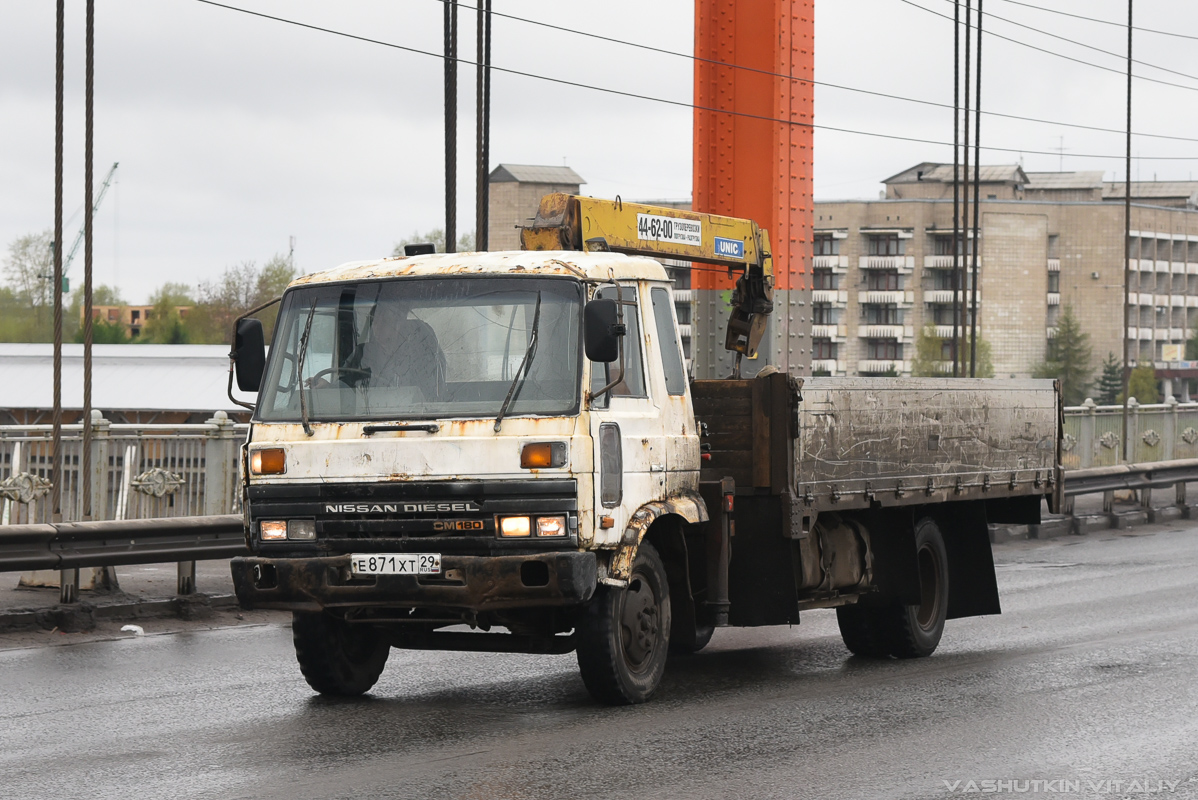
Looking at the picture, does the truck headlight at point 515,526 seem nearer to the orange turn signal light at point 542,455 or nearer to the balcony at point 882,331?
the orange turn signal light at point 542,455

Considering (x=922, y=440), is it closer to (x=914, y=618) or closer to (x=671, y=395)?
(x=914, y=618)

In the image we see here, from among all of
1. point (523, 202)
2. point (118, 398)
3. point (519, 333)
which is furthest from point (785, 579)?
point (523, 202)

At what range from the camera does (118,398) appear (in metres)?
53.1

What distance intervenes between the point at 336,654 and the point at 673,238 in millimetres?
3910

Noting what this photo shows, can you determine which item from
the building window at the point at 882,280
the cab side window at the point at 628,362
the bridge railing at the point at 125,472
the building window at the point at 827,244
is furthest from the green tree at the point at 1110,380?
the cab side window at the point at 628,362

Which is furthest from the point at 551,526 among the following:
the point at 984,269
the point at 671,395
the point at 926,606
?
the point at 984,269

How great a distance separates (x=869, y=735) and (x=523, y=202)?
124103 mm

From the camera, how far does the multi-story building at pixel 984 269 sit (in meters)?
128

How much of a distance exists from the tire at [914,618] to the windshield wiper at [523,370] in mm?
3691

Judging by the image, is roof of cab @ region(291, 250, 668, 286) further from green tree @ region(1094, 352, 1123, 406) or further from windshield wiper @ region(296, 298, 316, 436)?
green tree @ region(1094, 352, 1123, 406)

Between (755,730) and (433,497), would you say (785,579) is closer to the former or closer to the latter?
(755,730)

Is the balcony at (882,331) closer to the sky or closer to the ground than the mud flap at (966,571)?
closer to the sky

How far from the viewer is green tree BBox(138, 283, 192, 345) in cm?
12588

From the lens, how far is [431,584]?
7973 mm
